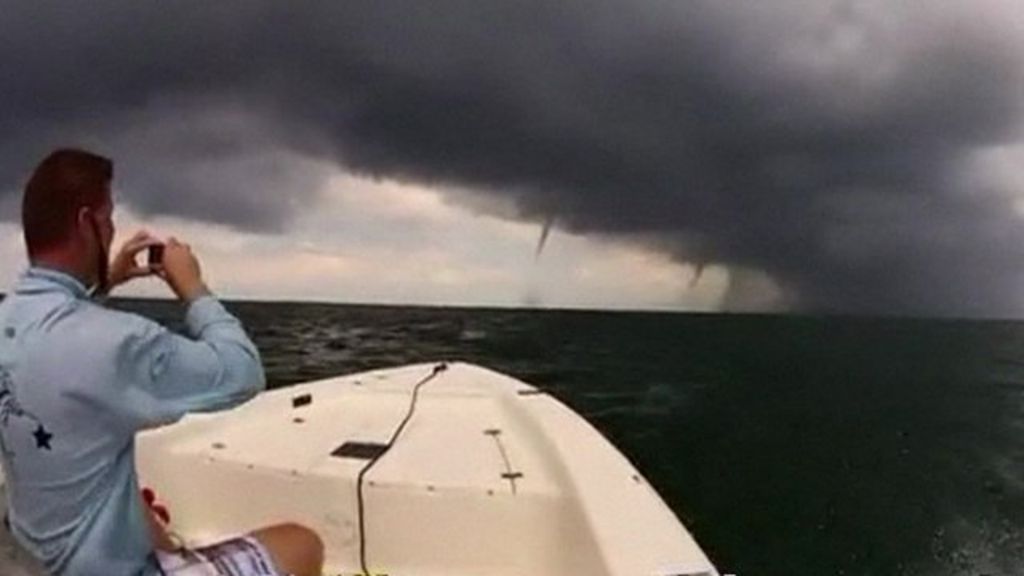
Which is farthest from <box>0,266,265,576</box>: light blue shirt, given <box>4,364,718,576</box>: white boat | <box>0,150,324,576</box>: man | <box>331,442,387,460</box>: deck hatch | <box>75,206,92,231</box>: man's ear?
<box>331,442,387,460</box>: deck hatch

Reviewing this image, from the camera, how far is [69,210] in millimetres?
2225

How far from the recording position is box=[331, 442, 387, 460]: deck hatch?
5074 mm

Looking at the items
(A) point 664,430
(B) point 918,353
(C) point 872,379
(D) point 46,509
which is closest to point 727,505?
(A) point 664,430

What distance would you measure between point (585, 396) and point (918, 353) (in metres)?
55.1

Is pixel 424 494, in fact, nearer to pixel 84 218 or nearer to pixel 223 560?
Answer: pixel 223 560

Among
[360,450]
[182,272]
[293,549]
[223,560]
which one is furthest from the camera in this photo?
[360,450]

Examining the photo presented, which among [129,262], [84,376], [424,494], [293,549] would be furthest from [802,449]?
[84,376]

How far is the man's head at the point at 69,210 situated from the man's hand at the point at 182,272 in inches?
8.4

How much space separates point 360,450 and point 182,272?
2.85 m

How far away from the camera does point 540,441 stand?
548cm

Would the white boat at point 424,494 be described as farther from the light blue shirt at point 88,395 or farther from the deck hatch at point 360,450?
the light blue shirt at point 88,395

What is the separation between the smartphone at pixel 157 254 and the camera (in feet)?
8.33

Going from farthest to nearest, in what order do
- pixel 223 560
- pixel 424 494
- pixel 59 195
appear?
pixel 424 494
pixel 223 560
pixel 59 195

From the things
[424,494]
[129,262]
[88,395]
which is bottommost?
[424,494]
